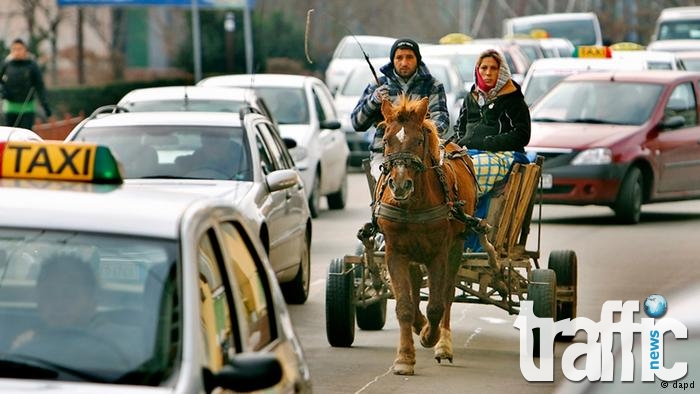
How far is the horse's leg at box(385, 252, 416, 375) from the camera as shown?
1014 cm

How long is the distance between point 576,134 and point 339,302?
10131 mm

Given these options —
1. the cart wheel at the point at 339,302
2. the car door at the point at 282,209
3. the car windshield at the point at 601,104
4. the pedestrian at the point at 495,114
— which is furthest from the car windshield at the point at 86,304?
the car windshield at the point at 601,104

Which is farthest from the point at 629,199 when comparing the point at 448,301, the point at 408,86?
the point at 448,301

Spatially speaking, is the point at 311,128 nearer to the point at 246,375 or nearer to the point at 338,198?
the point at 338,198

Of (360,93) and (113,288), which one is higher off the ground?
(113,288)

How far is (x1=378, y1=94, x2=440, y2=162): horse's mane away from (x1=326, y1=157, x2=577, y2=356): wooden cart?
0.78 m

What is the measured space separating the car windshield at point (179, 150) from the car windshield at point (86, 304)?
7211mm

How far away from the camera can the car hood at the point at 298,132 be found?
20.7 meters

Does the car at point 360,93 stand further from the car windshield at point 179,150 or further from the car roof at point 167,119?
the car windshield at point 179,150

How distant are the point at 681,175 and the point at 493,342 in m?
10.2

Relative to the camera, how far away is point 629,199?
67.5ft

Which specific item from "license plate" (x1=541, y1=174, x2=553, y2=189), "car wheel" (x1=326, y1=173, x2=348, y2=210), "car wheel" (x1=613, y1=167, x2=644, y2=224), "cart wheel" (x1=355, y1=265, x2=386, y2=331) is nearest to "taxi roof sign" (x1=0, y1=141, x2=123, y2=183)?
"cart wheel" (x1=355, y1=265, x2=386, y2=331)

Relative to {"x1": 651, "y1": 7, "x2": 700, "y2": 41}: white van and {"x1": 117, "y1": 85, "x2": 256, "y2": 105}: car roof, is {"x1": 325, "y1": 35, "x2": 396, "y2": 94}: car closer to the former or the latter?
{"x1": 651, "y1": 7, "x2": 700, "y2": 41}: white van

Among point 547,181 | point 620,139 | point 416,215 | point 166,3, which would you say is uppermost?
point 416,215
